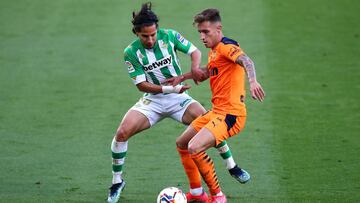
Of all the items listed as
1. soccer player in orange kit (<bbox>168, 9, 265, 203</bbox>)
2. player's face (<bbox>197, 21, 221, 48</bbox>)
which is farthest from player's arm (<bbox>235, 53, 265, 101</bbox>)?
player's face (<bbox>197, 21, 221, 48</bbox>)

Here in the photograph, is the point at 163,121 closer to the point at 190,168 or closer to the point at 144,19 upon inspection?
the point at 190,168

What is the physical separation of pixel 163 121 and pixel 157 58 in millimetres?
3331

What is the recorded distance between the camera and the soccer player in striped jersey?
29.3 feet

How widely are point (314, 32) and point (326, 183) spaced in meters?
7.14

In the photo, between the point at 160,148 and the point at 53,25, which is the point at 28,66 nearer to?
the point at 53,25

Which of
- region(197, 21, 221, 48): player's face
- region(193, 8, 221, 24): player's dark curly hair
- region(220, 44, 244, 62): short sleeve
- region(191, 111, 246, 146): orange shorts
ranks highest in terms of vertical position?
region(193, 8, 221, 24): player's dark curly hair

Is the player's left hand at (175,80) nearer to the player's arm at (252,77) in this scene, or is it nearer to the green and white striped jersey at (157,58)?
the green and white striped jersey at (157,58)

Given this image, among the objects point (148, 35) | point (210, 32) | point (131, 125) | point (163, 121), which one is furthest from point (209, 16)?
point (163, 121)

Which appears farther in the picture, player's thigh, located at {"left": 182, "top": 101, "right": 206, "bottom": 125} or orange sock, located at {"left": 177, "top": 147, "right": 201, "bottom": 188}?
player's thigh, located at {"left": 182, "top": 101, "right": 206, "bottom": 125}

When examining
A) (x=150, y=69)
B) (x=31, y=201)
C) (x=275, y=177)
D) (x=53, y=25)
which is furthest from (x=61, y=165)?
(x=53, y=25)

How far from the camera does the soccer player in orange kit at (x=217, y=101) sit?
8.10 meters

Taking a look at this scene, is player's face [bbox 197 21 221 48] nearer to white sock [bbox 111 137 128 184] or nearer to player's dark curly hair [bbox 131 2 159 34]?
player's dark curly hair [bbox 131 2 159 34]

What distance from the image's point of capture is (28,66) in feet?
48.1

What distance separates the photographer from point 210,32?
27.1 feet
